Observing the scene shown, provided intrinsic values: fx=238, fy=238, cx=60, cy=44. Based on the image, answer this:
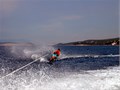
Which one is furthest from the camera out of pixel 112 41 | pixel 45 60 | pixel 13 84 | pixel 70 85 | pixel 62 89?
pixel 112 41

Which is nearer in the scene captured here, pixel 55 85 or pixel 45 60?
pixel 55 85

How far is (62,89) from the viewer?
10.9m

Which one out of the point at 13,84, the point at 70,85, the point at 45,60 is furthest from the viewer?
the point at 45,60

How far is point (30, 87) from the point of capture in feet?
37.3

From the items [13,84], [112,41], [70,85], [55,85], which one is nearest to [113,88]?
[70,85]

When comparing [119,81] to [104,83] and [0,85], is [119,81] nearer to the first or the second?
[104,83]

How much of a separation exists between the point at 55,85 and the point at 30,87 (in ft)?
4.09

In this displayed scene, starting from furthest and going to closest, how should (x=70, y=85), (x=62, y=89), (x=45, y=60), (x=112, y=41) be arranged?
1. (x=112, y=41)
2. (x=45, y=60)
3. (x=70, y=85)
4. (x=62, y=89)

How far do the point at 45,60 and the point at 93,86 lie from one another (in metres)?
18.3

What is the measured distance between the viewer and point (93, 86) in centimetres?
1152

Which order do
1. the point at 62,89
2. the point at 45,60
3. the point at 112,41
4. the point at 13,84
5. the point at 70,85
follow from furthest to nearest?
the point at 112,41, the point at 45,60, the point at 13,84, the point at 70,85, the point at 62,89

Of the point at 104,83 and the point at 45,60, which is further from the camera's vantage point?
the point at 45,60

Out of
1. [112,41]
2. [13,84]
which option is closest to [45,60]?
[13,84]

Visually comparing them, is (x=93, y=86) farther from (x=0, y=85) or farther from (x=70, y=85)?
(x=0, y=85)
